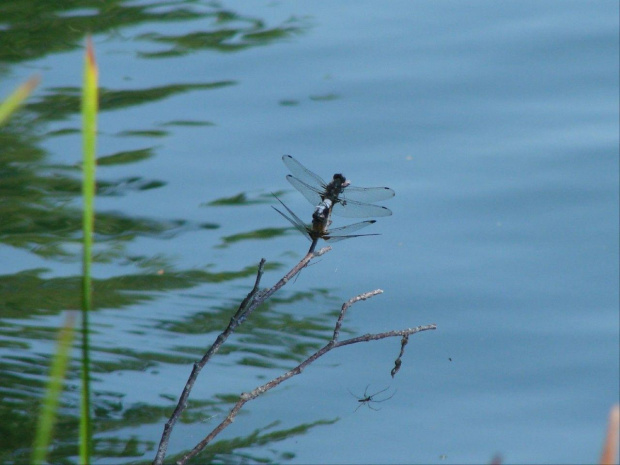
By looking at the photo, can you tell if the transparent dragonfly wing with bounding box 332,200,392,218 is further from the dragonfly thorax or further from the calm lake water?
the calm lake water

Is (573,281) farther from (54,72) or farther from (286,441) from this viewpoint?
(54,72)

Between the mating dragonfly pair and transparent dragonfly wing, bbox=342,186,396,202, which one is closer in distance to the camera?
the mating dragonfly pair

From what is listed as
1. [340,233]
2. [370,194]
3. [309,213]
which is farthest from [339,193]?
[309,213]

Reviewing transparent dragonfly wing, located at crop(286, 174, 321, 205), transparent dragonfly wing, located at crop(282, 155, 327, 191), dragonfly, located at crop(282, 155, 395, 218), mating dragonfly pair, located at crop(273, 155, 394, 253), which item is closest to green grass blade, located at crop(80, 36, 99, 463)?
mating dragonfly pair, located at crop(273, 155, 394, 253)

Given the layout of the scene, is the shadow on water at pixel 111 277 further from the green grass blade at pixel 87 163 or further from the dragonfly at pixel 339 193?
the green grass blade at pixel 87 163

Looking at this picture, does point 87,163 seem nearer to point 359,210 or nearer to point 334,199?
point 334,199

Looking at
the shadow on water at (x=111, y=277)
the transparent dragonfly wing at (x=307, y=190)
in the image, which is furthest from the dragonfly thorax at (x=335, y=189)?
the shadow on water at (x=111, y=277)
